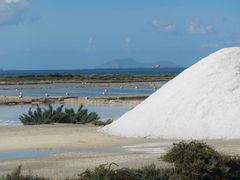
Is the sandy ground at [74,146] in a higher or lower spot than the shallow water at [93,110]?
lower

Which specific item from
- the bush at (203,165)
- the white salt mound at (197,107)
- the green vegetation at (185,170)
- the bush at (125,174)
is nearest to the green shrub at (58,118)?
the white salt mound at (197,107)

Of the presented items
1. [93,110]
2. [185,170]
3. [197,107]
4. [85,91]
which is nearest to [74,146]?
[197,107]

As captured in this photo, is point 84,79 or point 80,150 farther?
point 84,79

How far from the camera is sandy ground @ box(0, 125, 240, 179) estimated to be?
460 inches

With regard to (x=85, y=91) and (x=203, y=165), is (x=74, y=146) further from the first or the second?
(x=85, y=91)

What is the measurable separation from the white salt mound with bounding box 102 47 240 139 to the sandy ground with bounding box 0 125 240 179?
0.49 meters

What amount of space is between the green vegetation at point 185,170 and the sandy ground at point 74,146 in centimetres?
80

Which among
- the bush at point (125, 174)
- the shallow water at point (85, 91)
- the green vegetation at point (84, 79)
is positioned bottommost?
the bush at point (125, 174)

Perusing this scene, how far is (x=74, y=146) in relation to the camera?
1582 centimetres

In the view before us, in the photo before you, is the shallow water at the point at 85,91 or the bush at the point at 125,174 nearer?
the bush at the point at 125,174

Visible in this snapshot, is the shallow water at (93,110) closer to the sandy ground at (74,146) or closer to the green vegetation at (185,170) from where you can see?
the sandy ground at (74,146)

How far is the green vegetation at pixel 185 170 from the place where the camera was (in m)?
9.19

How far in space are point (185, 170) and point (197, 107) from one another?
23.3 ft

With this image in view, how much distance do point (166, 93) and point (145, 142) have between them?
8.46 ft
